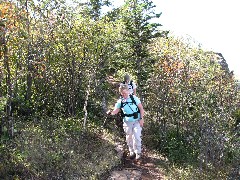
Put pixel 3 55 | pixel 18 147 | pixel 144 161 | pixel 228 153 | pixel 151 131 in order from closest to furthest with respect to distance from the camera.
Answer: pixel 18 147, pixel 3 55, pixel 144 161, pixel 228 153, pixel 151 131

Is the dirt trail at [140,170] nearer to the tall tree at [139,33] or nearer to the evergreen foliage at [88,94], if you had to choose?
the evergreen foliage at [88,94]

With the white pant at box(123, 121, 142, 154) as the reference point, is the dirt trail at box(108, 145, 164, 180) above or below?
below

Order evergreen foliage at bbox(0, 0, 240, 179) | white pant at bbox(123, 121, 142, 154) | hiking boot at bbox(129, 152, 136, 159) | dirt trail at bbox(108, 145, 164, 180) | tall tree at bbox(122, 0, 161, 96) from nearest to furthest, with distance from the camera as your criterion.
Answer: dirt trail at bbox(108, 145, 164, 180) < evergreen foliage at bbox(0, 0, 240, 179) < white pant at bbox(123, 121, 142, 154) < hiking boot at bbox(129, 152, 136, 159) < tall tree at bbox(122, 0, 161, 96)

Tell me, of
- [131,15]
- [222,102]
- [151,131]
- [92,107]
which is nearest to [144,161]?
[151,131]

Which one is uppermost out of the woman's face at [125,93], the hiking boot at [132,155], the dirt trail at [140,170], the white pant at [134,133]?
the woman's face at [125,93]

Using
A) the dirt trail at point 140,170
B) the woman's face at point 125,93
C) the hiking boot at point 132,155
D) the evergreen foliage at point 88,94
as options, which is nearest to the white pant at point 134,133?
the hiking boot at point 132,155

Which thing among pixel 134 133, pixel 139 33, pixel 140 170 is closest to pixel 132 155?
pixel 140 170

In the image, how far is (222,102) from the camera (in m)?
11.9

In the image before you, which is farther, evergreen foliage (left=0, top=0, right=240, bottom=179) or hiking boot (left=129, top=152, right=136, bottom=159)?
hiking boot (left=129, top=152, right=136, bottom=159)

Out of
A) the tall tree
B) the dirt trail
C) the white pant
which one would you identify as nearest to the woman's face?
the white pant

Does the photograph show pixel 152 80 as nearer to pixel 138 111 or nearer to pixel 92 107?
pixel 92 107

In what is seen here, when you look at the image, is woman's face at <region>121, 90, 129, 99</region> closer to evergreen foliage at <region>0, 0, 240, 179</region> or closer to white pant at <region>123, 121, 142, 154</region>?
white pant at <region>123, 121, 142, 154</region>

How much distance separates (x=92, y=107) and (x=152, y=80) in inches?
95.6

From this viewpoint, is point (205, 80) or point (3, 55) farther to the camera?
point (205, 80)
